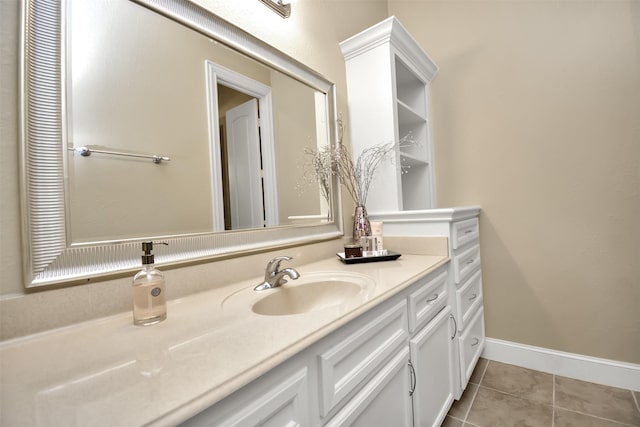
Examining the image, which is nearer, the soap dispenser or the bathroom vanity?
the bathroom vanity

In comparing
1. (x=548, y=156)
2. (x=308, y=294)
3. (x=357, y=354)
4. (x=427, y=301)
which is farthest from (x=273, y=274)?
(x=548, y=156)

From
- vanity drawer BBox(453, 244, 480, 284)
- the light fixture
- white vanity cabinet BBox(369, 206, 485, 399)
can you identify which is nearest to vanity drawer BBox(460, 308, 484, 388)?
white vanity cabinet BBox(369, 206, 485, 399)

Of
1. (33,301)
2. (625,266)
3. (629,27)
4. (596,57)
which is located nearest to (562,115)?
(596,57)

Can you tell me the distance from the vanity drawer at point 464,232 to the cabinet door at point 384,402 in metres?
0.71

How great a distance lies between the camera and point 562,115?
5.46 ft

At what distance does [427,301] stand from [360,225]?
19.6 inches

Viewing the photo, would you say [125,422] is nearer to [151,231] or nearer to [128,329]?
[128,329]

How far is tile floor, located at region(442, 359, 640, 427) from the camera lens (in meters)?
1.34

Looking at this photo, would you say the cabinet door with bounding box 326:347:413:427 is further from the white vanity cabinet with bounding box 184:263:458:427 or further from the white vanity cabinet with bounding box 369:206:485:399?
the white vanity cabinet with bounding box 369:206:485:399

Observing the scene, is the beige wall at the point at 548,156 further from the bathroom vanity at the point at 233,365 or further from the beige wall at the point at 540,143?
the bathroom vanity at the point at 233,365

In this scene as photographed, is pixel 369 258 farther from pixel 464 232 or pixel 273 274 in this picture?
pixel 464 232

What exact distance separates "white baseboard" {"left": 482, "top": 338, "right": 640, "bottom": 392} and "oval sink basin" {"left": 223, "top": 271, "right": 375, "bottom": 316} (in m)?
1.47

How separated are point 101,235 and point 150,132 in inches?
13.0

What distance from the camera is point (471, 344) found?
160 cm
